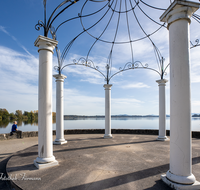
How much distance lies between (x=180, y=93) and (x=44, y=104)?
6.53 m

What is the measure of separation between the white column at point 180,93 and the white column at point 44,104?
6023 mm

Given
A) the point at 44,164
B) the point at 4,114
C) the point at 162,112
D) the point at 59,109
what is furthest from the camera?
the point at 4,114

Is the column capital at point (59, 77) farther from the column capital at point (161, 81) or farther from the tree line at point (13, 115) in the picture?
the tree line at point (13, 115)

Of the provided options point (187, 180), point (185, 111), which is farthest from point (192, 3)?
point (187, 180)

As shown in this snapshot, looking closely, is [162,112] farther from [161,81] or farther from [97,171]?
[97,171]

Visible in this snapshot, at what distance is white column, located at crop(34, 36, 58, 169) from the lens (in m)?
7.89

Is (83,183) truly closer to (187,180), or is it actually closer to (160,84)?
(187,180)

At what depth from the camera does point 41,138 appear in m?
7.94

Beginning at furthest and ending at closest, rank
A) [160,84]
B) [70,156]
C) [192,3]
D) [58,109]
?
[160,84] → [58,109] → [70,156] → [192,3]

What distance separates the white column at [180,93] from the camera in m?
5.51

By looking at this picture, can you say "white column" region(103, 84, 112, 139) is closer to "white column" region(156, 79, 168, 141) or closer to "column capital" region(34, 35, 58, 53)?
"white column" region(156, 79, 168, 141)

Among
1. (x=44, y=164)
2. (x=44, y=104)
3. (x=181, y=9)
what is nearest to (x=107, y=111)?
(x=44, y=104)

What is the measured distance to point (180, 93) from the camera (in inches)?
223

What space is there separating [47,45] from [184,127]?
305 inches
